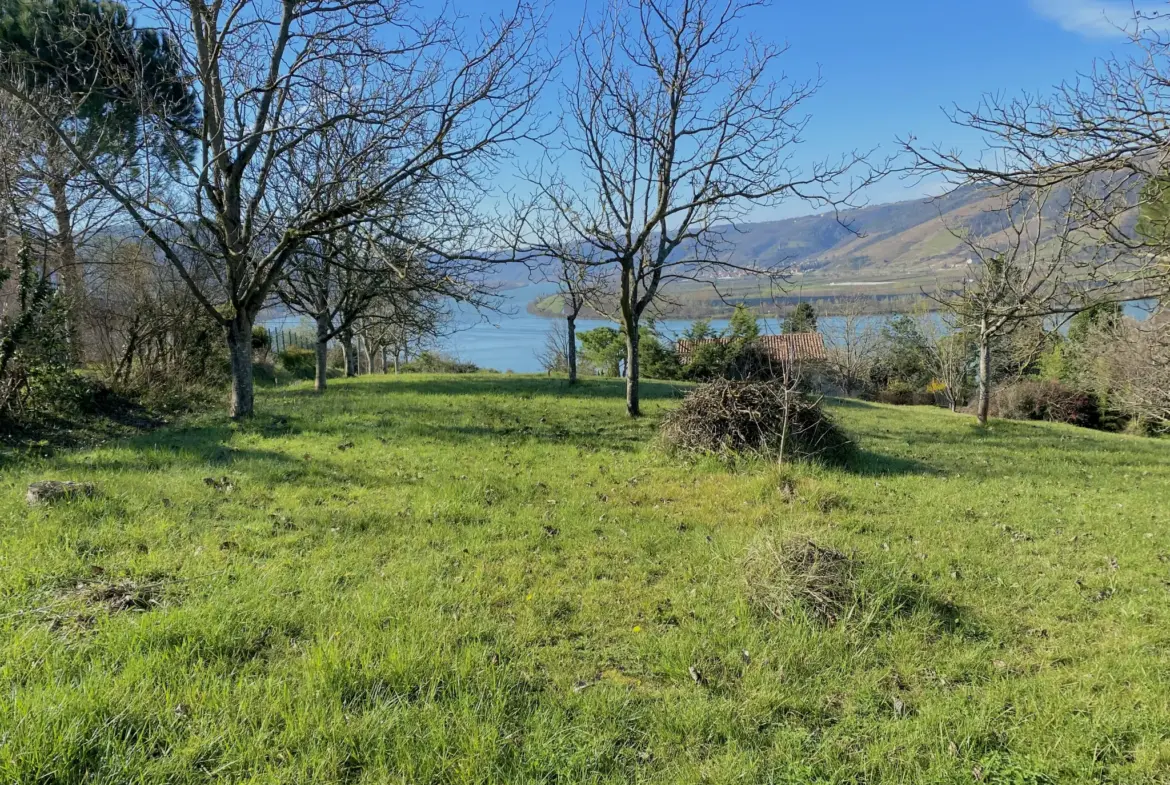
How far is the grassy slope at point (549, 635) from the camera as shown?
2531mm

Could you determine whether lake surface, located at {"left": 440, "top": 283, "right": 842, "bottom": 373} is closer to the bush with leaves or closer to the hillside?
the hillside

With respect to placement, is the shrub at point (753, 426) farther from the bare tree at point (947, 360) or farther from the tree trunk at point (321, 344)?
the bare tree at point (947, 360)

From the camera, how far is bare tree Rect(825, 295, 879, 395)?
1670 inches

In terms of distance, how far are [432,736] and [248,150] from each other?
9888mm

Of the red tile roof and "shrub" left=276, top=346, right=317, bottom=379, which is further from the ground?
the red tile roof

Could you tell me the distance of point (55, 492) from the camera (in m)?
5.05

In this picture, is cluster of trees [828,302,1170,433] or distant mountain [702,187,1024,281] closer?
distant mountain [702,187,1024,281]

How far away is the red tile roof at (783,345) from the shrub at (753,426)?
1939 cm

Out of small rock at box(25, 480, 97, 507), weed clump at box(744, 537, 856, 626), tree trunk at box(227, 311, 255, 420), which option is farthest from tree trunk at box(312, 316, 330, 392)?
weed clump at box(744, 537, 856, 626)

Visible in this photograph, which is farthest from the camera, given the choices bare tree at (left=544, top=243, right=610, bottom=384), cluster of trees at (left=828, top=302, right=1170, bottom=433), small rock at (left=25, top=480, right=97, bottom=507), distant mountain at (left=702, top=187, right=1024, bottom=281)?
cluster of trees at (left=828, top=302, right=1170, bottom=433)

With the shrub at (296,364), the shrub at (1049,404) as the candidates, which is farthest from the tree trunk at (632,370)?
the shrub at (1049,404)

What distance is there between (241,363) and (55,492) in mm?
5542

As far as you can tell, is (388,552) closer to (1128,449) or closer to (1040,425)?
(1128,449)

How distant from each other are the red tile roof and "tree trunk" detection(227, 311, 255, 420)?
2240cm
